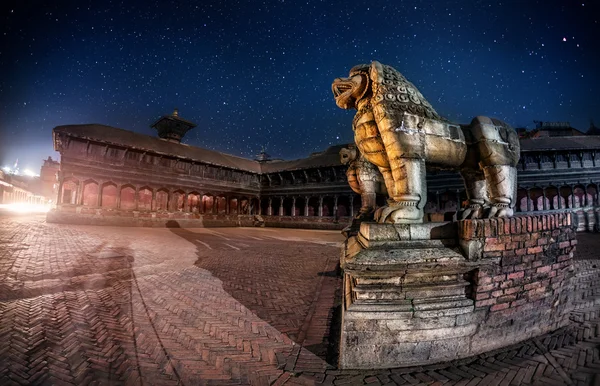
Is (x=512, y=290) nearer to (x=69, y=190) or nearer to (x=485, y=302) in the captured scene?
(x=485, y=302)

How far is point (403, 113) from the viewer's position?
287cm

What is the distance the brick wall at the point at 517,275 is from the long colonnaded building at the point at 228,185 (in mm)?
17743

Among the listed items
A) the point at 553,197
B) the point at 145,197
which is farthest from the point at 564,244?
the point at 553,197

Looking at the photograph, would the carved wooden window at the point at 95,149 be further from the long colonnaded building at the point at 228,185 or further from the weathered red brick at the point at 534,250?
the weathered red brick at the point at 534,250

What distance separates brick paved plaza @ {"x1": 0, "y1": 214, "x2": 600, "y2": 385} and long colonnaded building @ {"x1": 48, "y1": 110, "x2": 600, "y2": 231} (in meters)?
18.0

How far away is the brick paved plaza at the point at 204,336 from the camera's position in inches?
80.0

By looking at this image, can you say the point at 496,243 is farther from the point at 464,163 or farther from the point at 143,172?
the point at 143,172

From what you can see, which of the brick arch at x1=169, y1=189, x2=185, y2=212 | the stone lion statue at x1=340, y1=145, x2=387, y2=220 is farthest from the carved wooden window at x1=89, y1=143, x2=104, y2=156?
the stone lion statue at x1=340, y1=145, x2=387, y2=220

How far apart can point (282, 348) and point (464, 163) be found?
3.31m

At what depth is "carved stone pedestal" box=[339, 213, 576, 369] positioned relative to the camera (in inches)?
84.4

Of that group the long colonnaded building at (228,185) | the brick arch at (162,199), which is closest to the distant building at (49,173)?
the long colonnaded building at (228,185)

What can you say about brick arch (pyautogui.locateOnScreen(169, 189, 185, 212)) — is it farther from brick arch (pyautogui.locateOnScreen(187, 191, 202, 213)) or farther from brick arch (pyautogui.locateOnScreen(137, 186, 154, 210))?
brick arch (pyautogui.locateOnScreen(137, 186, 154, 210))

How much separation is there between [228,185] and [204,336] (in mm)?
26122

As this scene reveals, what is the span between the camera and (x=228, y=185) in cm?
2769
